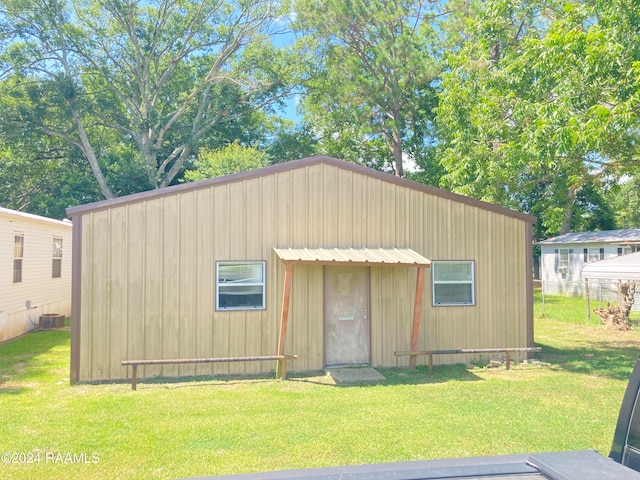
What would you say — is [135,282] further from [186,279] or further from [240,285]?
[240,285]

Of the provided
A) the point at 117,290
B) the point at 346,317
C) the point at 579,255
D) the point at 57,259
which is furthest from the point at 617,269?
the point at 579,255

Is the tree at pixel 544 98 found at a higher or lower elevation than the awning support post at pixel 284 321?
higher

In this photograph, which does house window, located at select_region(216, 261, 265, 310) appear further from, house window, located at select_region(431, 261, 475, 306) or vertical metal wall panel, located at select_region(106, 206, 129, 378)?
house window, located at select_region(431, 261, 475, 306)

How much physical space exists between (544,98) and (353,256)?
6562 mm

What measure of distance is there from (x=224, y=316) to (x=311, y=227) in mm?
2340

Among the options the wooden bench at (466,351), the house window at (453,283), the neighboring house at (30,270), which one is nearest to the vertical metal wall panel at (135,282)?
the wooden bench at (466,351)

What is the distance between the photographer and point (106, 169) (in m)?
24.3

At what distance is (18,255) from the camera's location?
41.9ft

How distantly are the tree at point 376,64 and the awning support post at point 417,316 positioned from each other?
1545 cm

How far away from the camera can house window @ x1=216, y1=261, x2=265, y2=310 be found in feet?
28.8

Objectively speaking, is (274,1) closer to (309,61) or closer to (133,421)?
(309,61)

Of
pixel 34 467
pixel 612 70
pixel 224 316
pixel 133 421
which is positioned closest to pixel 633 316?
pixel 612 70

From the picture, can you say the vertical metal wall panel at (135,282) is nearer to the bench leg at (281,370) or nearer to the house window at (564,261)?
the bench leg at (281,370)

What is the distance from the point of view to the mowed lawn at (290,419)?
4.80 metres
